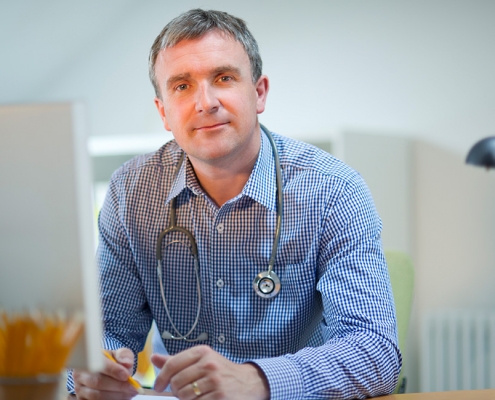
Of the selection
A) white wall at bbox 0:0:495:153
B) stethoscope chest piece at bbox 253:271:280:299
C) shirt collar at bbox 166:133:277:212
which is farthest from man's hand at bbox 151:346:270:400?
white wall at bbox 0:0:495:153

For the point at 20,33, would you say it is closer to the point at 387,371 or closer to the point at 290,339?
the point at 290,339

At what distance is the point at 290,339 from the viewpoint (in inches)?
57.1

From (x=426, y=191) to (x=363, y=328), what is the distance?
76.6 inches

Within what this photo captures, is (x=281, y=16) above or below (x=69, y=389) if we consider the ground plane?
above

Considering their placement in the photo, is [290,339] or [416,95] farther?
[416,95]

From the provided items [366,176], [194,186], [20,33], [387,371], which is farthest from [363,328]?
[20,33]

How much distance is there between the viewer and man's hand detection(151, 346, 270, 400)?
1.01 metres

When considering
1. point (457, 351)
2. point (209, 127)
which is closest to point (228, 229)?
point (209, 127)

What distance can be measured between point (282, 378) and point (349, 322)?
23 cm

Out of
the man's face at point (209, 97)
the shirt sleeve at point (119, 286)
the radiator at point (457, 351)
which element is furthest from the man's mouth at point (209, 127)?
the radiator at point (457, 351)

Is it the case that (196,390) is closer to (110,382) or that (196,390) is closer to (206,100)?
(110,382)

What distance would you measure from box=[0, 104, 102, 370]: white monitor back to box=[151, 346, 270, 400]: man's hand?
223mm

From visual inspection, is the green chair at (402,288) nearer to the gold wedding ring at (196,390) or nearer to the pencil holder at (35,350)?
the gold wedding ring at (196,390)

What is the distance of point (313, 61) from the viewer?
321 cm
